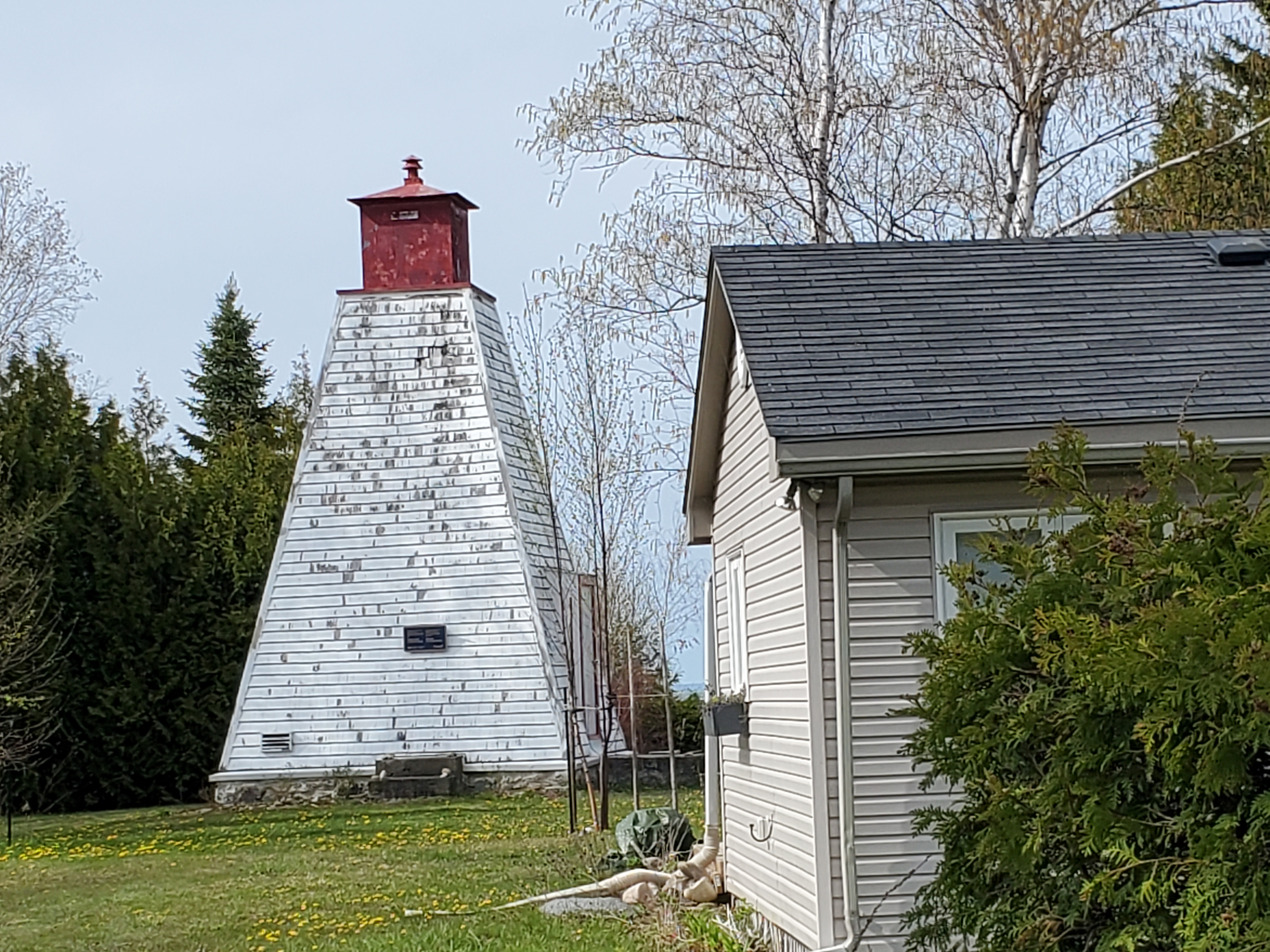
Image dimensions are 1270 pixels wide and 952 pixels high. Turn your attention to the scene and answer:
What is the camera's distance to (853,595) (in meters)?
7.65

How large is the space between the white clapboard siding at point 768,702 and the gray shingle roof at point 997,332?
0.49 m

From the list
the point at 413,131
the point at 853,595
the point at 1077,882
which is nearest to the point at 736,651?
the point at 853,595

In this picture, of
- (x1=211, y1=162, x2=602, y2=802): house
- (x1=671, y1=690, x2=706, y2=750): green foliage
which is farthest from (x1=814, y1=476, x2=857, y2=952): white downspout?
(x1=671, y1=690, x2=706, y2=750): green foliage

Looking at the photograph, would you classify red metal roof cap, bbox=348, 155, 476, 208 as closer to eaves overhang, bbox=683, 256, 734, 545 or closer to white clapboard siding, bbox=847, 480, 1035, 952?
eaves overhang, bbox=683, 256, 734, 545

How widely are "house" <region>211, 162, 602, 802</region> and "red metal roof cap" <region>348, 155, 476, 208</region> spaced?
1704 mm

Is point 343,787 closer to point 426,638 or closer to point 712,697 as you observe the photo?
point 426,638

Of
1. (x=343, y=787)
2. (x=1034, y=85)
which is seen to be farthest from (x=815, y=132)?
(x=343, y=787)

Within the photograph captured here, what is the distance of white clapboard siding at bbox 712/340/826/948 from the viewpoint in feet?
25.8

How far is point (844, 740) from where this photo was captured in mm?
7570

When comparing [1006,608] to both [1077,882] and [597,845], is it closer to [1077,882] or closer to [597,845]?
[1077,882]

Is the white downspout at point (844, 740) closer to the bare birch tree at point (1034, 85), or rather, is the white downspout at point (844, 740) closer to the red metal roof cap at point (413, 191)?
the bare birch tree at point (1034, 85)

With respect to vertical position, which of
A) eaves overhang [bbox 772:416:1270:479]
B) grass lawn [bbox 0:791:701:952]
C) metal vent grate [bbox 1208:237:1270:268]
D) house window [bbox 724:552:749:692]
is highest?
metal vent grate [bbox 1208:237:1270:268]

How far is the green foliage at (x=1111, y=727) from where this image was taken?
4125 mm

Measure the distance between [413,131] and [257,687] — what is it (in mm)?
8033
